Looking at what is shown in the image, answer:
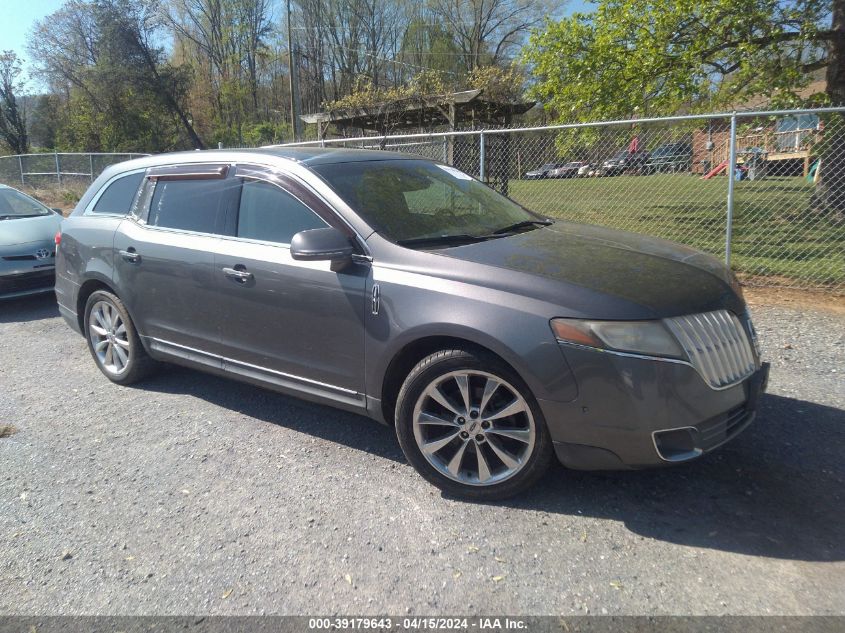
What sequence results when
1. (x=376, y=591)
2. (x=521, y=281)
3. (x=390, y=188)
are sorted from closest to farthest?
(x=376, y=591) < (x=521, y=281) < (x=390, y=188)

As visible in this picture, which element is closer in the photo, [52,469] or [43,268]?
[52,469]

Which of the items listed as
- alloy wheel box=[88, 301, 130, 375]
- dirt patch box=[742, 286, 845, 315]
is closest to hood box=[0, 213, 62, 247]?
alloy wheel box=[88, 301, 130, 375]

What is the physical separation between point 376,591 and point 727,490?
72.8 inches

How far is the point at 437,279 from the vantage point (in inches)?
125

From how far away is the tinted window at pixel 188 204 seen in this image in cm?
418

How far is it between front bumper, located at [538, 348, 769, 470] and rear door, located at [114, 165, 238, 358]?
2383 mm

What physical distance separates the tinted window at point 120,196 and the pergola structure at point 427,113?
976cm

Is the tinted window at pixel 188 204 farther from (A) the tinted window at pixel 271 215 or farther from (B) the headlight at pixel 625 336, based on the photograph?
(B) the headlight at pixel 625 336

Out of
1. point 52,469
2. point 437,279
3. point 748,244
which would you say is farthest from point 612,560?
point 748,244

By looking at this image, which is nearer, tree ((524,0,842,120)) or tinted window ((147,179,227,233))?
tinted window ((147,179,227,233))

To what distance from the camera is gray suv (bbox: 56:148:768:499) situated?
2.80 meters

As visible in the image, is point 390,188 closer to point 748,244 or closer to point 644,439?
point 644,439

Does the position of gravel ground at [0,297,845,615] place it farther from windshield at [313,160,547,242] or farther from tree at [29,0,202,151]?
tree at [29,0,202,151]

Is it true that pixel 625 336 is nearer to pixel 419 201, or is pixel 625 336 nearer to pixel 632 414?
pixel 632 414
